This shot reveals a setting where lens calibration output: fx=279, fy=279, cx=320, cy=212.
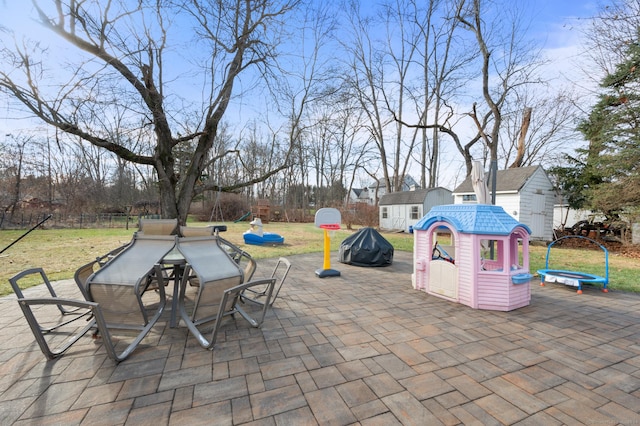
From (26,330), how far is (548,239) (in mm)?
18315

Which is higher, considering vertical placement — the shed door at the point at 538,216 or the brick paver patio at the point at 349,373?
the shed door at the point at 538,216

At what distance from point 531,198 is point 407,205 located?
283 inches

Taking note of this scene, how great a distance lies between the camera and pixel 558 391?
2.16 metres

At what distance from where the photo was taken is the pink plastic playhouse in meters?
4.03

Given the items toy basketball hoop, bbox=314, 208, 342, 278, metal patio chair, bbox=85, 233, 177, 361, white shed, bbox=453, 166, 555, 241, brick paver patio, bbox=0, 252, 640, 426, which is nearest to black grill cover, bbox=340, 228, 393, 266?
toy basketball hoop, bbox=314, 208, 342, 278

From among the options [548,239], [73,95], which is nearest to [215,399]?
[73,95]

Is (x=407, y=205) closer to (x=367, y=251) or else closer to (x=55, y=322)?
(x=367, y=251)

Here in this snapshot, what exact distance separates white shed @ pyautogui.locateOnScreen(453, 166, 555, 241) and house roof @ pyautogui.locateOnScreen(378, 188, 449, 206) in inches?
189

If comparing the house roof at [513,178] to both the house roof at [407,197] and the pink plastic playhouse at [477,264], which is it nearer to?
the house roof at [407,197]

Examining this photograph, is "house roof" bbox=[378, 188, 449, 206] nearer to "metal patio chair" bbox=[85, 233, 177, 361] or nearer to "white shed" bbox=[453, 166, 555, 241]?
"white shed" bbox=[453, 166, 555, 241]

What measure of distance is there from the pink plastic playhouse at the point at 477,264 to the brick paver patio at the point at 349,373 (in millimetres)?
326

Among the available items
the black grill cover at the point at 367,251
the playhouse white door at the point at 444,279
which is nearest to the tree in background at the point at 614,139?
the black grill cover at the point at 367,251

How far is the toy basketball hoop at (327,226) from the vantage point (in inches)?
240

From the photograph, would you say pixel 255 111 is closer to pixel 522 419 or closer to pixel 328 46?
pixel 328 46
